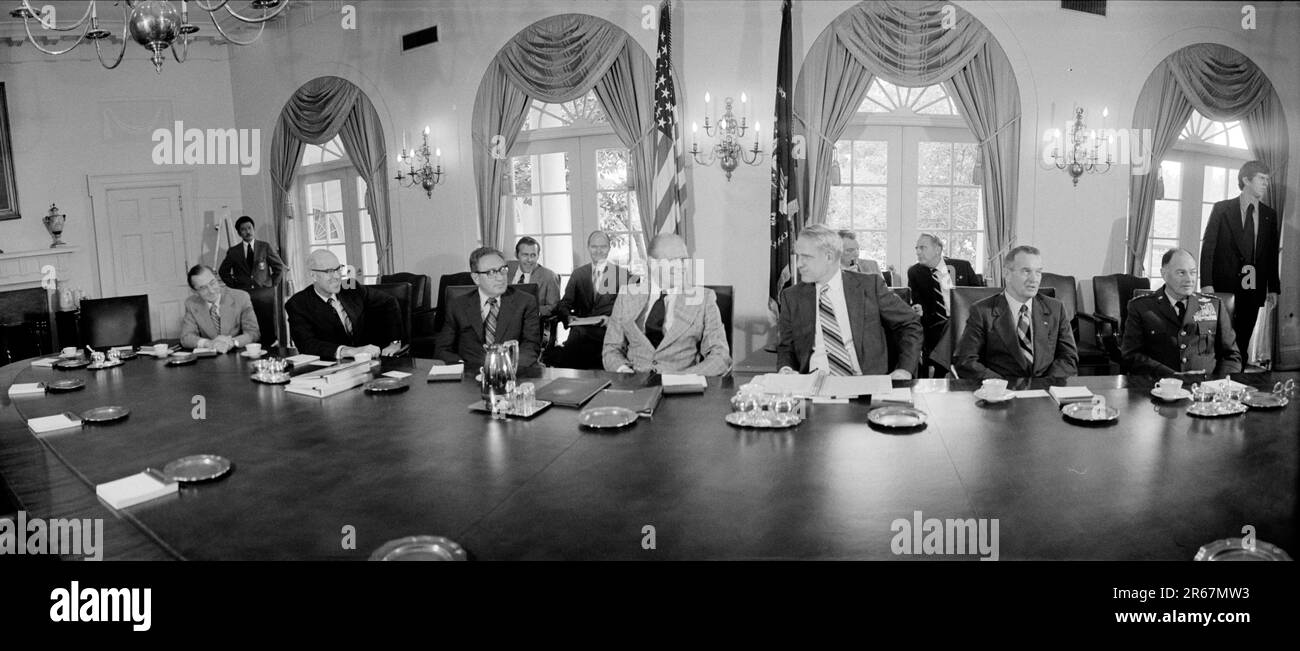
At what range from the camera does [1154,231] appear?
22.5 ft

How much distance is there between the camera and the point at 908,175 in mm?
6609

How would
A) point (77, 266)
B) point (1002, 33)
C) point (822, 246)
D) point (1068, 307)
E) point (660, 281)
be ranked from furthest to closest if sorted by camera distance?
1. point (77, 266)
2. point (1002, 33)
3. point (1068, 307)
4. point (660, 281)
5. point (822, 246)

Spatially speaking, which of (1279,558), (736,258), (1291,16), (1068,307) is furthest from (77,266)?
(1291,16)

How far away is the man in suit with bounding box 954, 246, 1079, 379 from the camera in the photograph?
137 inches

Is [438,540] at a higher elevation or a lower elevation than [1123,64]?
lower

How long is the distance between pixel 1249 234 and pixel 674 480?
609cm

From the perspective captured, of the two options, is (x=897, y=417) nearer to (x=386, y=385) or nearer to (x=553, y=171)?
(x=386, y=385)

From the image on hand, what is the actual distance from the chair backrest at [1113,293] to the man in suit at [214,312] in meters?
6.08

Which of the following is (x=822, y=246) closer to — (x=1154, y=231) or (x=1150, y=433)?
(x=1150, y=433)

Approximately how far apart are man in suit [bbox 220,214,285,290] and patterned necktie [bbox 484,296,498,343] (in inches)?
209

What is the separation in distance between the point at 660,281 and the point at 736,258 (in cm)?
264

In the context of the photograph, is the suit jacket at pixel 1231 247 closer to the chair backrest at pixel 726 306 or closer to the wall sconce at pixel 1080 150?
the wall sconce at pixel 1080 150

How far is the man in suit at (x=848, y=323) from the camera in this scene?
355 cm

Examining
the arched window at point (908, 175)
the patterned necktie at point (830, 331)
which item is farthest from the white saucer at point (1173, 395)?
the arched window at point (908, 175)
